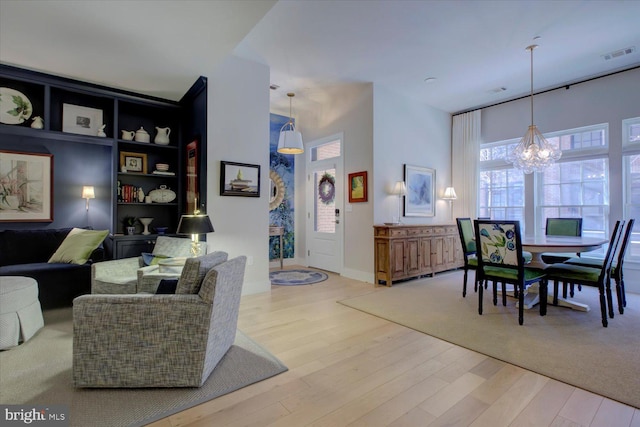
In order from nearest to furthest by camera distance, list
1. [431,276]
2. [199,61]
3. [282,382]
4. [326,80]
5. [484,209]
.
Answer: [282,382], [199,61], [326,80], [431,276], [484,209]

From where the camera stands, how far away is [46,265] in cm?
320

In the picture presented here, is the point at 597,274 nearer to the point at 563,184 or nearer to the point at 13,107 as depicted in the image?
the point at 563,184

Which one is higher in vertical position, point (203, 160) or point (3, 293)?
point (203, 160)

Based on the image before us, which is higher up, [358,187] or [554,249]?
[358,187]

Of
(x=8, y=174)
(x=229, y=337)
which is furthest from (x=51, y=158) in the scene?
(x=229, y=337)

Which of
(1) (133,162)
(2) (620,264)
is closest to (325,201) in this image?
(1) (133,162)

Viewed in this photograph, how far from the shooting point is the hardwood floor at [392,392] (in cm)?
160

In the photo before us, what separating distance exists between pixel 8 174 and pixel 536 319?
19.9 ft

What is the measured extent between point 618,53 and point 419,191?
313 centimetres

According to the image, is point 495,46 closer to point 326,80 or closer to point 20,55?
point 326,80

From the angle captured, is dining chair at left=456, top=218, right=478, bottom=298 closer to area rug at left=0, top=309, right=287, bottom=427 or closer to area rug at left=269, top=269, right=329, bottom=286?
area rug at left=269, top=269, right=329, bottom=286

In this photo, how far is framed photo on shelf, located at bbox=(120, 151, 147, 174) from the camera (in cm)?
407

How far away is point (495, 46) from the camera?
374cm

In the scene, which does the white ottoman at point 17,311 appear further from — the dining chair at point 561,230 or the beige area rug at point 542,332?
the dining chair at point 561,230
